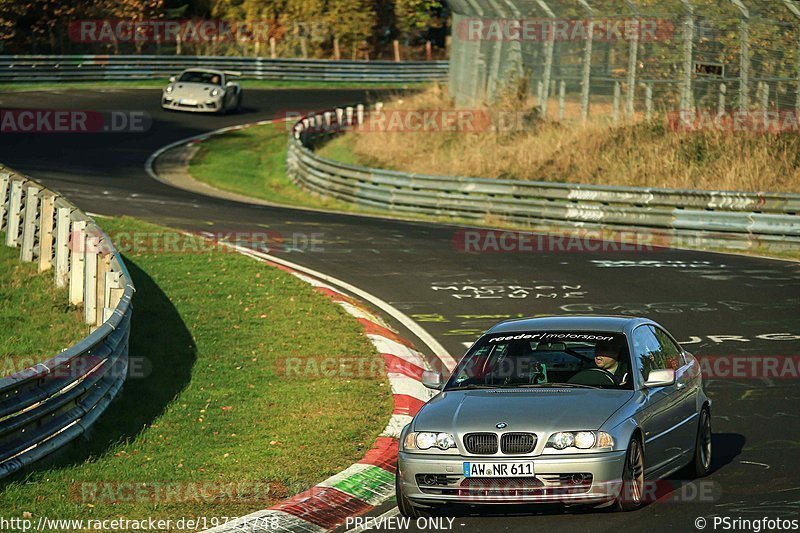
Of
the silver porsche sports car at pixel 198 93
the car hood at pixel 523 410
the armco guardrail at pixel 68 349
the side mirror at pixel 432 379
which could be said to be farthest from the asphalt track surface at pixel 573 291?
the silver porsche sports car at pixel 198 93

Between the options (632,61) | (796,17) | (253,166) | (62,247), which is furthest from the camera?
(253,166)

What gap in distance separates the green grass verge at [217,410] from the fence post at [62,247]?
1.06 m

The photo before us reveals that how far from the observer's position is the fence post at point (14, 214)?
63.5 ft

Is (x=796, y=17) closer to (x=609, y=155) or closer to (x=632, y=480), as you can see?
(x=609, y=155)

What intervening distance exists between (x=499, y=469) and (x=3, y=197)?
14.1 meters

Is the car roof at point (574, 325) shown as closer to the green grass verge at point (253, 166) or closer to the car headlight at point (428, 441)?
the car headlight at point (428, 441)

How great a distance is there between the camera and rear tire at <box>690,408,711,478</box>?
31.7ft

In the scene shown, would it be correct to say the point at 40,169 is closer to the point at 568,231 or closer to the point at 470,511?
the point at 568,231

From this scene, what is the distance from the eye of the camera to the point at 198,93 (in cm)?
4678

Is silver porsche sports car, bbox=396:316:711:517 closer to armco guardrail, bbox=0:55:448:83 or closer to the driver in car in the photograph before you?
the driver in car

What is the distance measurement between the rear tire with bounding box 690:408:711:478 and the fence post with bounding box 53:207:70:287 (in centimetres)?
957

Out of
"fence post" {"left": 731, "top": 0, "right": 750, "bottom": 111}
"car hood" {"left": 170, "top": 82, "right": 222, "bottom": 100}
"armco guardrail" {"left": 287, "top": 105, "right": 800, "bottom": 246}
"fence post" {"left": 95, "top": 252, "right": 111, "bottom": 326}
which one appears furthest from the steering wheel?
"car hood" {"left": 170, "top": 82, "right": 222, "bottom": 100}

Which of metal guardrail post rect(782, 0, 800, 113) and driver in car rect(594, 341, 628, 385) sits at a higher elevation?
metal guardrail post rect(782, 0, 800, 113)

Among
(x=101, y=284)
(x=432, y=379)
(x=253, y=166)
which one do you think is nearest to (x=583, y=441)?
(x=432, y=379)
